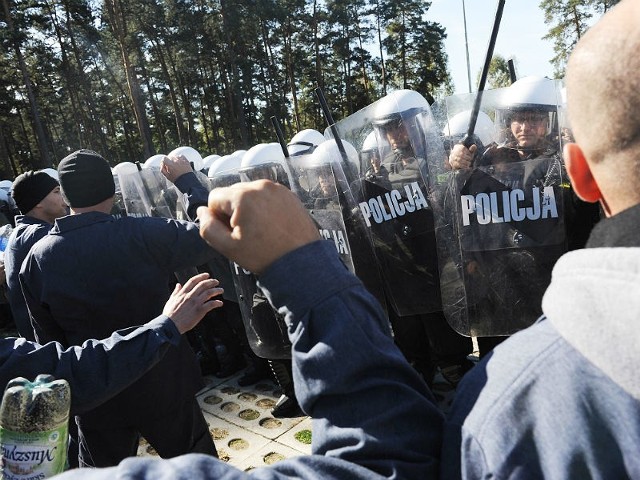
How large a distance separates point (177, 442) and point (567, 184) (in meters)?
2.33

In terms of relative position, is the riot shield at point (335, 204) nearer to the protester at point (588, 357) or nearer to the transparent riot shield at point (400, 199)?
the transparent riot shield at point (400, 199)

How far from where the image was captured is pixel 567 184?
8.27 feet

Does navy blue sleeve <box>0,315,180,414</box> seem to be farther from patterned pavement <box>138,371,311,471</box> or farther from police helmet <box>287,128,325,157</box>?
police helmet <box>287,128,325,157</box>

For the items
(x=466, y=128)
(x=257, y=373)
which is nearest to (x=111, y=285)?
(x=466, y=128)

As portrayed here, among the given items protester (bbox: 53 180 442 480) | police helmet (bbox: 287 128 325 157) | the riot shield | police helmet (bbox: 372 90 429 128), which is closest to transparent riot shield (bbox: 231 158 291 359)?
the riot shield

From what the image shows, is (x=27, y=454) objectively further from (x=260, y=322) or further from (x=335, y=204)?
(x=335, y=204)

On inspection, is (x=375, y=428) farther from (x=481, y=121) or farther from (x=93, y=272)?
(x=481, y=121)

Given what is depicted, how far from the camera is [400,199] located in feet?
10.0

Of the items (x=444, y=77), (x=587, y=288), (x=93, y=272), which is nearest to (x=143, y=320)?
(x=93, y=272)

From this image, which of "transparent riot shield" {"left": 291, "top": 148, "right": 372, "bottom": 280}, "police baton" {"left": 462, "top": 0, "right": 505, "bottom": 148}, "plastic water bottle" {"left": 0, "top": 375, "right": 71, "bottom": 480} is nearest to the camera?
"plastic water bottle" {"left": 0, "top": 375, "right": 71, "bottom": 480}

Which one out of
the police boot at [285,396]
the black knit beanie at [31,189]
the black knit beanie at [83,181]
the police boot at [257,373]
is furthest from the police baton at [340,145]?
the police boot at [257,373]

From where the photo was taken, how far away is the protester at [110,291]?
233 centimetres

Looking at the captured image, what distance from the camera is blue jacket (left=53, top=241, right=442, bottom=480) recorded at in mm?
755

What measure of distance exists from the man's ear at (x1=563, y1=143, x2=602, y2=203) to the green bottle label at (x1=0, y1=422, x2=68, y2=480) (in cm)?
115
